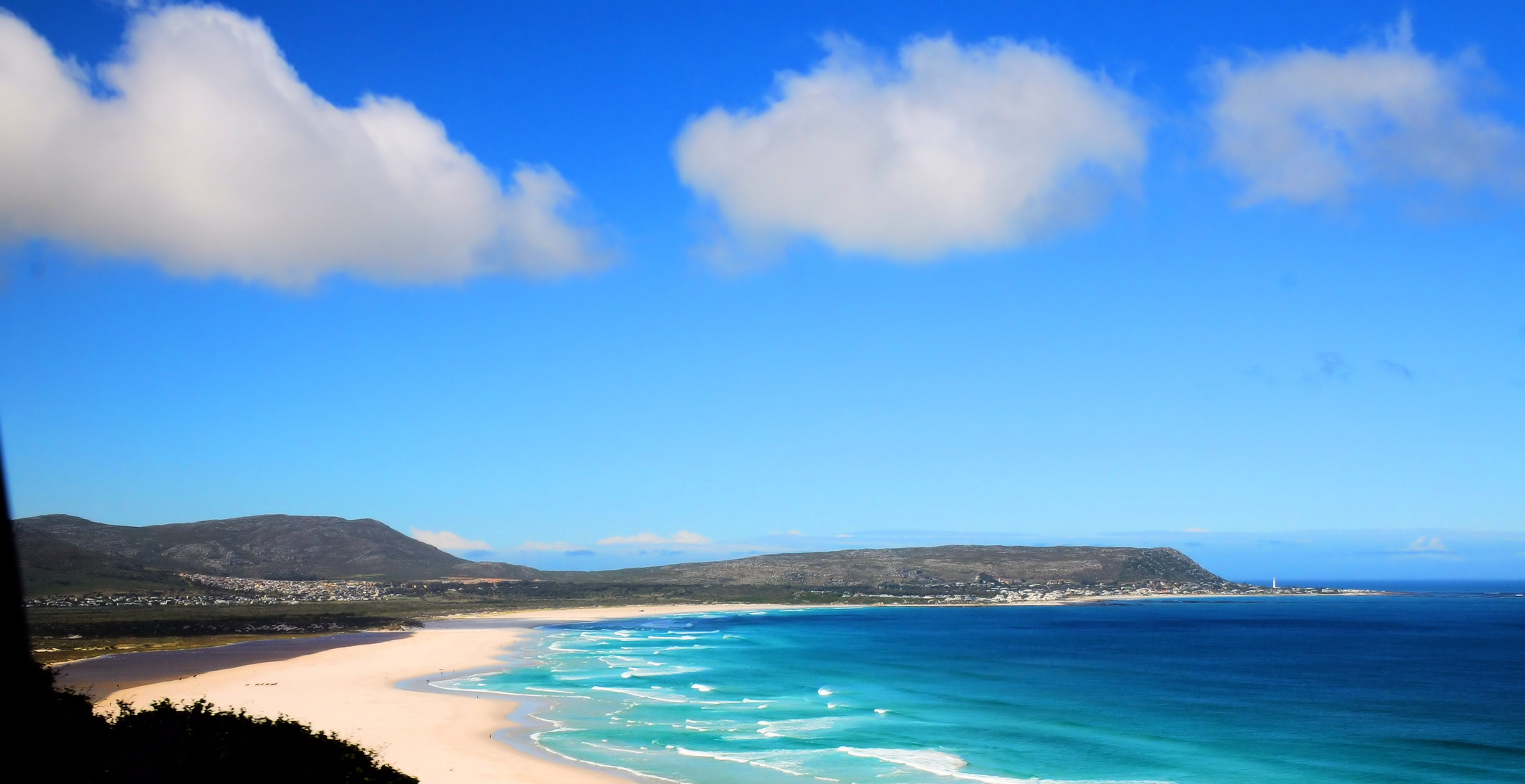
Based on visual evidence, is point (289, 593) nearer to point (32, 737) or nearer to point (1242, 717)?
point (1242, 717)

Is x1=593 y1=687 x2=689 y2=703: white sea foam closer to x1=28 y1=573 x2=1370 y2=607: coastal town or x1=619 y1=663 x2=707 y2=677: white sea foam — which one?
x1=619 y1=663 x2=707 y2=677: white sea foam

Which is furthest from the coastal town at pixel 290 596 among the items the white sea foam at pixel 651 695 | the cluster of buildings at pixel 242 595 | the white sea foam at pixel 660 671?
the white sea foam at pixel 651 695

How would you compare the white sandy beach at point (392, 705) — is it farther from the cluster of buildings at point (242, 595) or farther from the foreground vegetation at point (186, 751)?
the cluster of buildings at point (242, 595)

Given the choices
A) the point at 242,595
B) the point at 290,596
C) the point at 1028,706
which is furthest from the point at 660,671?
the point at 290,596

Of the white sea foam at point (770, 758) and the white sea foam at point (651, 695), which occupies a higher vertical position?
the white sea foam at point (770, 758)

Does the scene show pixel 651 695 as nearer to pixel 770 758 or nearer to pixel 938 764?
pixel 770 758
